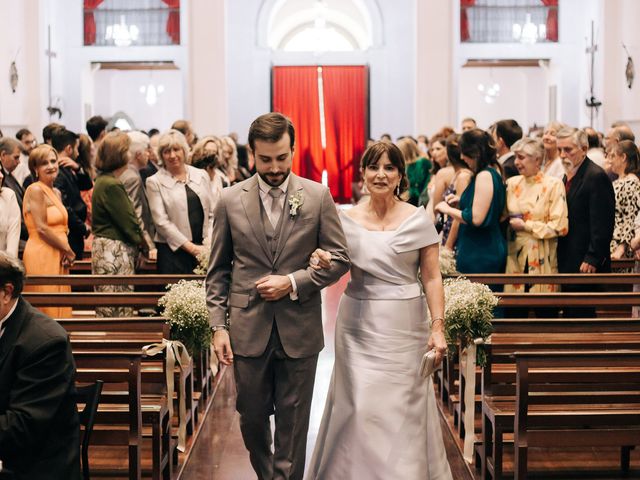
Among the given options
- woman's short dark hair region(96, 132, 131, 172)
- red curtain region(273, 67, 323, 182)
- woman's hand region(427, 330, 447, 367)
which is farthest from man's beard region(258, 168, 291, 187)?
red curtain region(273, 67, 323, 182)

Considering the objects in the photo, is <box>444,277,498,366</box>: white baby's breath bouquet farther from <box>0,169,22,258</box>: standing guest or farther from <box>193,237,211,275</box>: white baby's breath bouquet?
<box>0,169,22,258</box>: standing guest

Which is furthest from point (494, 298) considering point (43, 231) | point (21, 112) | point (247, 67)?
point (247, 67)

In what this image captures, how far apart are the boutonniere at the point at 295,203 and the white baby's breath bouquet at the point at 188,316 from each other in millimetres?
1711

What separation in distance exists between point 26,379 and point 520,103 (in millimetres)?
27637

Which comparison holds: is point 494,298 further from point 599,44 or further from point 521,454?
point 599,44

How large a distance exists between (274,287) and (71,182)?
17.5 ft

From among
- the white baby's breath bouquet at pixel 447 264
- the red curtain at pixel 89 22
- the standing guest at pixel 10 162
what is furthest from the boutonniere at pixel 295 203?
the red curtain at pixel 89 22

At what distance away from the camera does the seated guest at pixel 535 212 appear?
7258 mm

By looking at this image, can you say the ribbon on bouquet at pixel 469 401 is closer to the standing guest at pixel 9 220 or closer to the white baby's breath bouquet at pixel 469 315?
the white baby's breath bouquet at pixel 469 315

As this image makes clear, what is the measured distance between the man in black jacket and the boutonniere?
4972 millimetres

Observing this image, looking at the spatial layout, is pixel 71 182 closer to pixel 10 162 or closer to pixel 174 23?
pixel 10 162

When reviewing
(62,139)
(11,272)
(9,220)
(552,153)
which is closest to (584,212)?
(552,153)

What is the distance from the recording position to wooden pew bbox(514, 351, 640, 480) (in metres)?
4.94

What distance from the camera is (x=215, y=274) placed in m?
4.41
